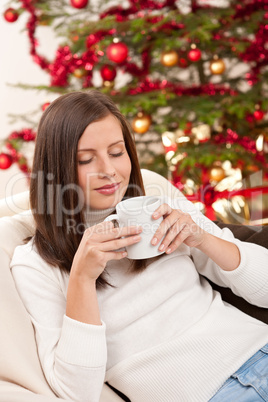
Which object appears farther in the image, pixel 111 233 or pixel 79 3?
pixel 79 3

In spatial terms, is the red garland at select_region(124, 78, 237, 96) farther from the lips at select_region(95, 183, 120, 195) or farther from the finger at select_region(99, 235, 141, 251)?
the finger at select_region(99, 235, 141, 251)

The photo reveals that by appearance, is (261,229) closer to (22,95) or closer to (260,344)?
(260,344)

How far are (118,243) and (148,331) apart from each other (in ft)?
0.89

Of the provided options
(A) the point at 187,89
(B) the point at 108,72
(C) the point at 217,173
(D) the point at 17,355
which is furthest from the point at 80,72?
(D) the point at 17,355

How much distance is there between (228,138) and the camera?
2.80m

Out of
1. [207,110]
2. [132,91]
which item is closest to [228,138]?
[207,110]

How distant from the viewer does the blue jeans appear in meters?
0.92

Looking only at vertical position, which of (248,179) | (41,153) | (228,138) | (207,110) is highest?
(41,153)

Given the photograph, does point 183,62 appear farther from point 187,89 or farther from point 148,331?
point 148,331

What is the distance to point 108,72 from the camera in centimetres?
249

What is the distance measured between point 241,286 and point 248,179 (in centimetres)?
199

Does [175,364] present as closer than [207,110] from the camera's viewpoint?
Yes

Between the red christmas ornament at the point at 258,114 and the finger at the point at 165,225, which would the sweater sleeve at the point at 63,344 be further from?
the red christmas ornament at the point at 258,114

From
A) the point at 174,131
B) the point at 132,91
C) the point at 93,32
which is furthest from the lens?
the point at 174,131
